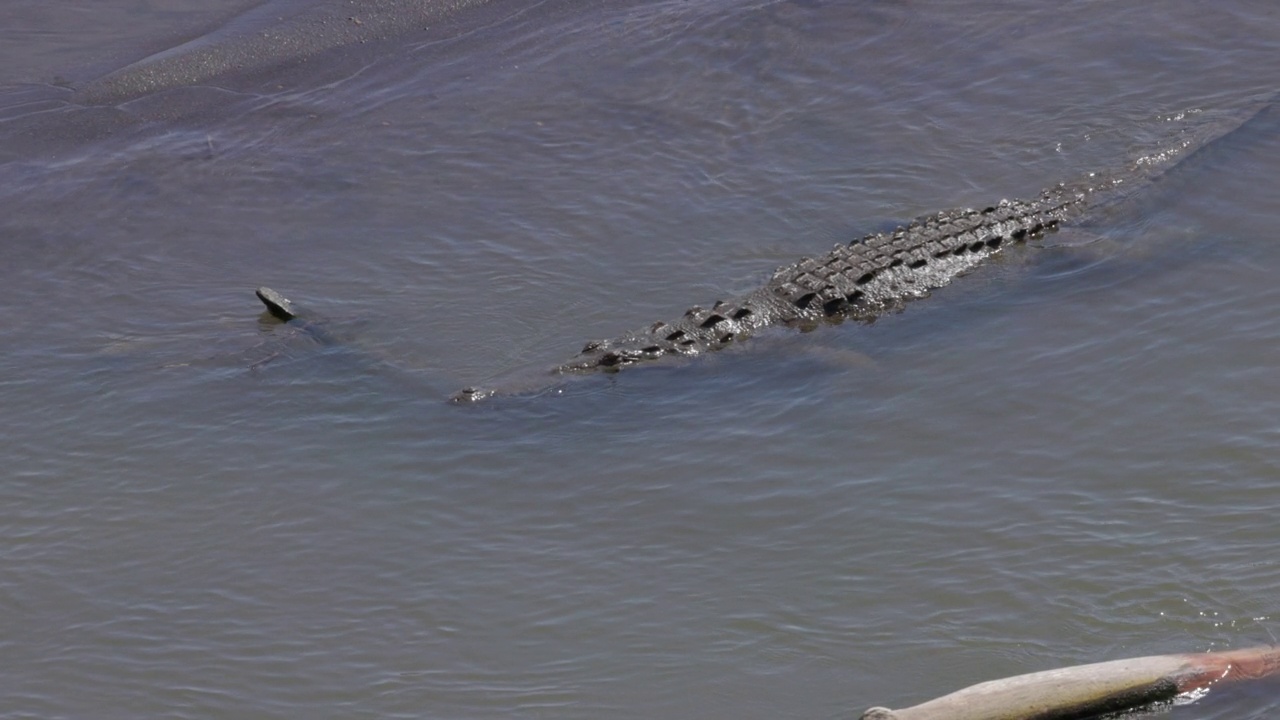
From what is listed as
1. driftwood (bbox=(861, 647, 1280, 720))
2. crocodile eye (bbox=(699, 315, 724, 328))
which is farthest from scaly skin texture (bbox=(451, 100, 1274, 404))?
driftwood (bbox=(861, 647, 1280, 720))

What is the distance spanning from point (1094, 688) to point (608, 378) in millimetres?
3824

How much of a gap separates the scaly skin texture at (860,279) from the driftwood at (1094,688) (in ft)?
12.2

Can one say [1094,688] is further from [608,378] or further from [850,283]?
[850,283]

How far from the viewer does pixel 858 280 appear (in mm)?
9195

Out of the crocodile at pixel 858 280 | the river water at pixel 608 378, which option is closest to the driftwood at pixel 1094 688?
the river water at pixel 608 378

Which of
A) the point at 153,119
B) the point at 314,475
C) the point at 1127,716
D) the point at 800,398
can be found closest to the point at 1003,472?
the point at 800,398

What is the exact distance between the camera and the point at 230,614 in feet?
22.7

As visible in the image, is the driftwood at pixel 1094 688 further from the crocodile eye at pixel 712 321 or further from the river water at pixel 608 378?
the crocodile eye at pixel 712 321

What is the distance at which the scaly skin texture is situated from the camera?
28.6 feet

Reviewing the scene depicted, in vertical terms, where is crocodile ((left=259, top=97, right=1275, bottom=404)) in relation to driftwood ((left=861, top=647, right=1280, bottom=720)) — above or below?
above

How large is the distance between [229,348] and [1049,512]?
5.26 m

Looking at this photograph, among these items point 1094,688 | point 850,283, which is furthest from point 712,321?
point 1094,688

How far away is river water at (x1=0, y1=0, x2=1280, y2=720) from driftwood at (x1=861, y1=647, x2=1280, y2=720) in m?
0.17

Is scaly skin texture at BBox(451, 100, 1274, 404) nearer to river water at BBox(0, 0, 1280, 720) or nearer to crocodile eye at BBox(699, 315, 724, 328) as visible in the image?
crocodile eye at BBox(699, 315, 724, 328)
